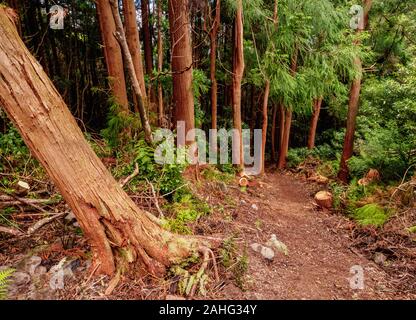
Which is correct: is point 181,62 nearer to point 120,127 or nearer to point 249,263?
point 120,127

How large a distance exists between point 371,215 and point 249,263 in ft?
11.4

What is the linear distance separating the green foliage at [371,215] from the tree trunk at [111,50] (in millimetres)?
5319

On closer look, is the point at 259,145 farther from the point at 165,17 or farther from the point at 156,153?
the point at 156,153

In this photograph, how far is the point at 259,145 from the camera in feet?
37.8

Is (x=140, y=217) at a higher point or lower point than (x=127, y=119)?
lower

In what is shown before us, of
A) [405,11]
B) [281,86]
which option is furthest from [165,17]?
[405,11]

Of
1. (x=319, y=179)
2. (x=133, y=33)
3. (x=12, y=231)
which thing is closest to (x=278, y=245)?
(x=12, y=231)

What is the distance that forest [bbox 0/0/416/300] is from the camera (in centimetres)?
272

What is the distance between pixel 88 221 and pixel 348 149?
25.7 ft

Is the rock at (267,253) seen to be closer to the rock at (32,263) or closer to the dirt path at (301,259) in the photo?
the dirt path at (301,259)

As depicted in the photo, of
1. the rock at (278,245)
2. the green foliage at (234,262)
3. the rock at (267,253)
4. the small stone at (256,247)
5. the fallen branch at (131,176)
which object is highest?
the fallen branch at (131,176)

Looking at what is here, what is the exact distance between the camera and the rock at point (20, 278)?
278 centimetres

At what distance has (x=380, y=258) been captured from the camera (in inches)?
171

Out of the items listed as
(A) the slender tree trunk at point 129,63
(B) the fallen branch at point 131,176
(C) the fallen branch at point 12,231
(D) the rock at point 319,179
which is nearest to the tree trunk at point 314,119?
(D) the rock at point 319,179
